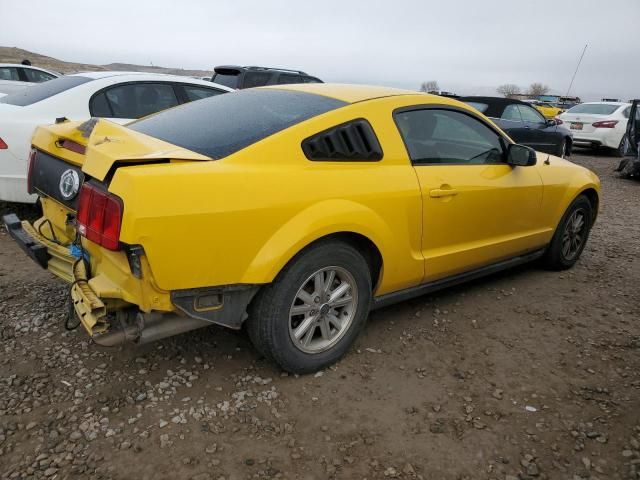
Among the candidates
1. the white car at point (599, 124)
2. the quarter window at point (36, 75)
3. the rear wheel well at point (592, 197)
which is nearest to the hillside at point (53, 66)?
the quarter window at point (36, 75)

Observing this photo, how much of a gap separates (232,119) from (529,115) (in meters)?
8.93

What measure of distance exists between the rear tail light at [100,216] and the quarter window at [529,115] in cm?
950

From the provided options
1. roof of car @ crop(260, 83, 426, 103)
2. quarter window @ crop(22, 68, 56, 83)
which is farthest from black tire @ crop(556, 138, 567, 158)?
quarter window @ crop(22, 68, 56, 83)

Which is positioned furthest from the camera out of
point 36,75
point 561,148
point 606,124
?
point 606,124

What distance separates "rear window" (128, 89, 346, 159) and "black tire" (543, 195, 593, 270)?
2516mm

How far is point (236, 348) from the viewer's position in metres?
3.03

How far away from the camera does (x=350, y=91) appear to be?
316 cm

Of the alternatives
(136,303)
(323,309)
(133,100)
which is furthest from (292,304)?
(133,100)

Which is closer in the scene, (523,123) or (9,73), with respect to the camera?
(523,123)

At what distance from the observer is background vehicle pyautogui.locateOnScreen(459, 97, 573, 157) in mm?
9828

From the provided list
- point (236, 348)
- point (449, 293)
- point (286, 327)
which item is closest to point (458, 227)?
point (449, 293)

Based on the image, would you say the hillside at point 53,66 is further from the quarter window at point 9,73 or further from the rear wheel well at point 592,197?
the rear wheel well at point 592,197

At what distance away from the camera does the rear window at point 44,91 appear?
4.79 meters

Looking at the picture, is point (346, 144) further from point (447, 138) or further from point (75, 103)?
point (75, 103)
